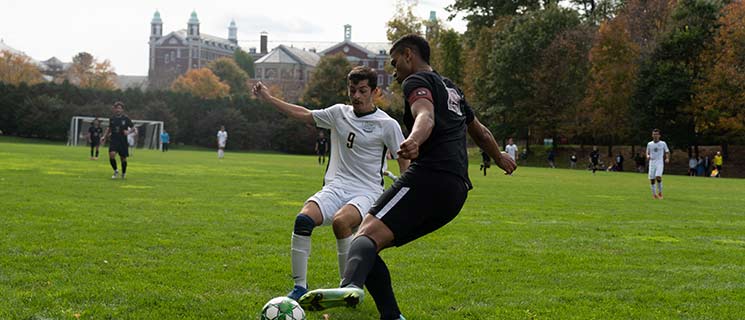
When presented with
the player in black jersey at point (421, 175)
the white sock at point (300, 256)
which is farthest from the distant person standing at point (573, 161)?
the player in black jersey at point (421, 175)

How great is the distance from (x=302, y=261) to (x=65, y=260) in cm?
299

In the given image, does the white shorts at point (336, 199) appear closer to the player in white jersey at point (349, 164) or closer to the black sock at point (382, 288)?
the player in white jersey at point (349, 164)

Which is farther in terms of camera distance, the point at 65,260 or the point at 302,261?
the point at 65,260

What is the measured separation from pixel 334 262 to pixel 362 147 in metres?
2.18

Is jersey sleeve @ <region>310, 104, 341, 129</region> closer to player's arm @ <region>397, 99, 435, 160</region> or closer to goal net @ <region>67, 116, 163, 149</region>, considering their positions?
player's arm @ <region>397, 99, 435, 160</region>

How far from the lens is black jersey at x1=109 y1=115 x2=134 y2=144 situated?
888 inches

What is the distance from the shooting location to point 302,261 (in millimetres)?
6945

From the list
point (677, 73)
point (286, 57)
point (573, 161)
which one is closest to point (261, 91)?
point (677, 73)

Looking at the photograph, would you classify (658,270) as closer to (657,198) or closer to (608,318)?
(608,318)

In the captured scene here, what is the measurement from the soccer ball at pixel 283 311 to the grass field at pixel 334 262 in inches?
39.1

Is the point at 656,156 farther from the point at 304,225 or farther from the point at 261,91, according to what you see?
the point at 304,225

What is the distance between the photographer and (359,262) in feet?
16.0

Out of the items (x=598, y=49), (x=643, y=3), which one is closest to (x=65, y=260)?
(x=598, y=49)

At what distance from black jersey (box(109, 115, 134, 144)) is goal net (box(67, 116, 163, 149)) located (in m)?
48.9
